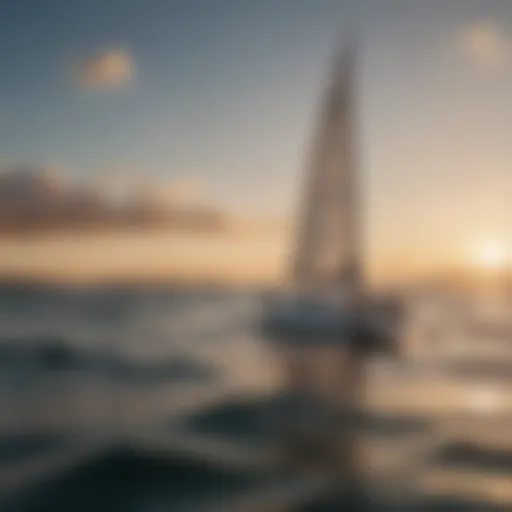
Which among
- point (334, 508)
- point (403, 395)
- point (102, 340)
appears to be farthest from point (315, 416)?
point (102, 340)

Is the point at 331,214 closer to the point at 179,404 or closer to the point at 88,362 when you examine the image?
the point at 179,404

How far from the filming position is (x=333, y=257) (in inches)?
111

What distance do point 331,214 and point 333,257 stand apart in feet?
0.63

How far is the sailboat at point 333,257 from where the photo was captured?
7.78 ft

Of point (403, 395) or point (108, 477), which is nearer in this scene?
point (108, 477)

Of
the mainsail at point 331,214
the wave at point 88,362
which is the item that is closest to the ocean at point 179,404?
the wave at point 88,362

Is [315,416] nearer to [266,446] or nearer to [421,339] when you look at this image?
[266,446]

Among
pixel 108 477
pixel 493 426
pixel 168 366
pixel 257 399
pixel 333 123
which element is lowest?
pixel 108 477

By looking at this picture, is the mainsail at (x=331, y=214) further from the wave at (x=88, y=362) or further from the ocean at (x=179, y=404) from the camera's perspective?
the wave at (x=88, y=362)

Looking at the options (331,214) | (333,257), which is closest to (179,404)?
(333,257)

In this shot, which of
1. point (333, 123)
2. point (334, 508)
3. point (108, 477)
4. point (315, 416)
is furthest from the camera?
point (333, 123)

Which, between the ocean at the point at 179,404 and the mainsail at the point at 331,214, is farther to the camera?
the mainsail at the point at 331,214

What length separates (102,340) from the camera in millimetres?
2701

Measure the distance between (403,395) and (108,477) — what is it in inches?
43.7
